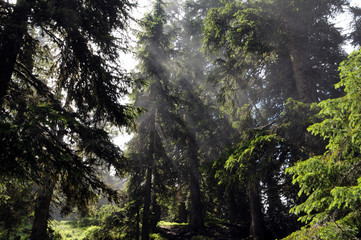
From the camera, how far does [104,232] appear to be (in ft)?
37.7

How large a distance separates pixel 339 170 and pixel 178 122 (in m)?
10.5

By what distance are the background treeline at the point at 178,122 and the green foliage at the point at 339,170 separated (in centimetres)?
2

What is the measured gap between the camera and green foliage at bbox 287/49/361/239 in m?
3.35

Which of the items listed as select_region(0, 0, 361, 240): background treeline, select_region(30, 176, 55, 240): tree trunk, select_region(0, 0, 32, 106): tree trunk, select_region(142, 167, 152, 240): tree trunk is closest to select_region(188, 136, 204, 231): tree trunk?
select_region(0, 0, 361, 240): background treeline

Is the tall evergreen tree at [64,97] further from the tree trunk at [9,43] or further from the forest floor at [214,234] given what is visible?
the forest floor at [214,234]

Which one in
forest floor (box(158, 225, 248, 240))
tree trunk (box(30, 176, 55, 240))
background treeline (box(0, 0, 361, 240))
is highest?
background treeline (box(0, 0, 361, 240))

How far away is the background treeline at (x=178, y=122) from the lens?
13.9 feet

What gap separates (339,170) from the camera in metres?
3.98

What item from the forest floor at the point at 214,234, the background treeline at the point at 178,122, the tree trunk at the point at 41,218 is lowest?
the forest floor at the point at 214,234

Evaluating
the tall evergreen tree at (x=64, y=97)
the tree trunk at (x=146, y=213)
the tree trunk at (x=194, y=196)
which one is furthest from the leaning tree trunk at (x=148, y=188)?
the tall evergreen tree at (x=64, y=97)

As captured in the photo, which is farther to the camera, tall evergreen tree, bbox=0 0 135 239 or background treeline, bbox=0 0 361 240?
tall evergreen tree, bbox=0 0 135 239

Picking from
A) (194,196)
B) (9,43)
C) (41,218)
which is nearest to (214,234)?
(194,196)

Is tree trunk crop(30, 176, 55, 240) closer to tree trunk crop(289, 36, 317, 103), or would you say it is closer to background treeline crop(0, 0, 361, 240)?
background treeline crop(0, 0, 361, 240)

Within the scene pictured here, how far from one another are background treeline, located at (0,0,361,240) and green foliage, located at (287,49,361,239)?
0.02 m
